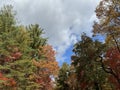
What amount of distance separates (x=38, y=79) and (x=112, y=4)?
830 inches

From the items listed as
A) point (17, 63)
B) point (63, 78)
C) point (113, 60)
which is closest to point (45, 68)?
point (113, 60)

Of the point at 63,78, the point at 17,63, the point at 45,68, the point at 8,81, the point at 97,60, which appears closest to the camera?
the point at 8,81

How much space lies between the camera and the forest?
29.6m

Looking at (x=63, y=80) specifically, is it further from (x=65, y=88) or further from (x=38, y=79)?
(x=38, y=79)

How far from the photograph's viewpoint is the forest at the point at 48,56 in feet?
97.0

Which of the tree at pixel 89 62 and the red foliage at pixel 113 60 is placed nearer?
the red foliage at pixel 113 60

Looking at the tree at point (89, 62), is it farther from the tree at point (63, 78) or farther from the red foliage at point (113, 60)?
the tree at point (63, 78)

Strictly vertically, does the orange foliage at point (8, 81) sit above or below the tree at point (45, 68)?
below

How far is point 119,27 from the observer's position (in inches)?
1067

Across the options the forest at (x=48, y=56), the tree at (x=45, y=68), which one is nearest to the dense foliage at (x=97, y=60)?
the forest at (x=48, y=56)

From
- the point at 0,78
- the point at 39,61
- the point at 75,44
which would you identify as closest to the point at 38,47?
the point at 39,61

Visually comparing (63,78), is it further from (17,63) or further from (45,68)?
(17,63)

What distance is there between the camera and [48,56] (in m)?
48.1

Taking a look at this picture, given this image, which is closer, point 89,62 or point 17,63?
point 17,63
